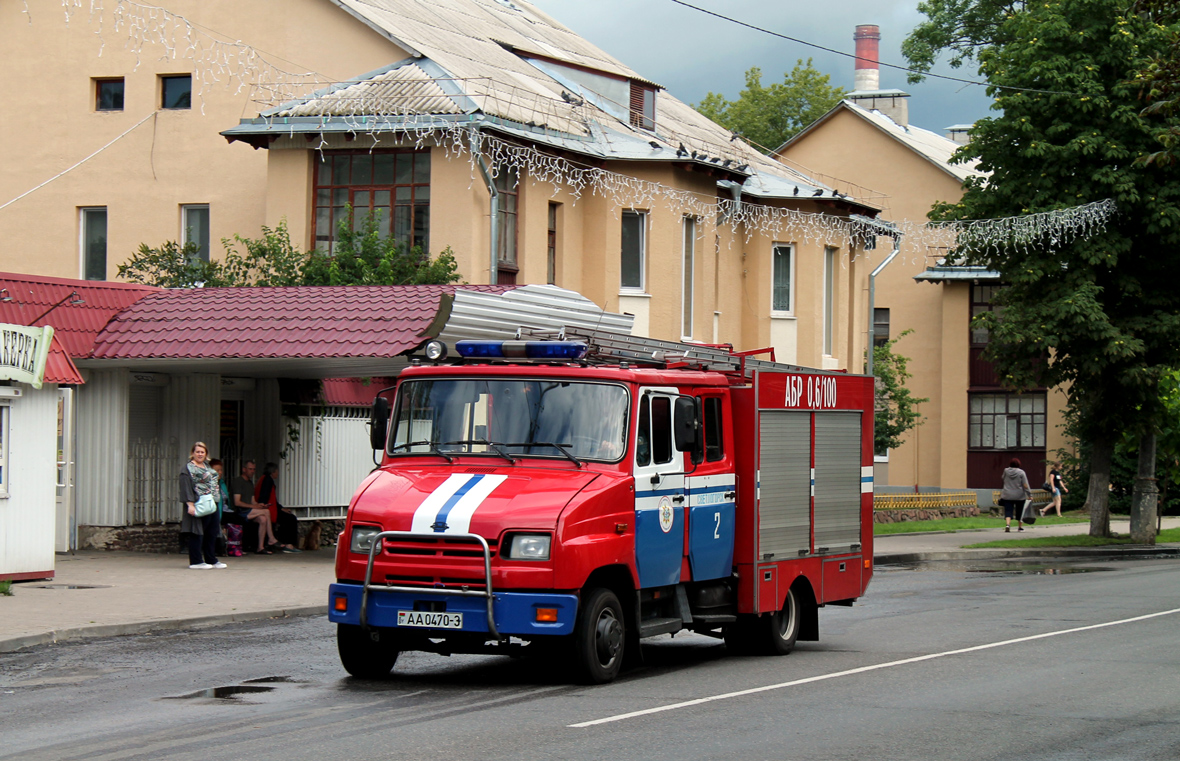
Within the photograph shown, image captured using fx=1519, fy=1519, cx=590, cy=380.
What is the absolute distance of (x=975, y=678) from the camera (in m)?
11.8

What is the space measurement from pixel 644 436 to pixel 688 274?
23.2m

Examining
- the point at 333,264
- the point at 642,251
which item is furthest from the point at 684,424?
the point at 642,251

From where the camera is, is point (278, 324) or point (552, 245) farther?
point (552, 245)

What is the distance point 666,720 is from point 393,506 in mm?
2584

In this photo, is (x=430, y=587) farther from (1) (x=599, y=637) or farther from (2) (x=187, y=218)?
(2) (x=187, y=218)

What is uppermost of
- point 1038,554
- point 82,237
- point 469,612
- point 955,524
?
point 82,237

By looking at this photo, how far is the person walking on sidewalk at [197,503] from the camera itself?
19.9 meters

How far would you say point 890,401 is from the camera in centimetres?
4944

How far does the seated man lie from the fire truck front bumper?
13.1 metres

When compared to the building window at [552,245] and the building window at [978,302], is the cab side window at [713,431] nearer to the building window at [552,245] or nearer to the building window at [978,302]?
the building window at [552,245]

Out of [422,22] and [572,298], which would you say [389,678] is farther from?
[422,22]

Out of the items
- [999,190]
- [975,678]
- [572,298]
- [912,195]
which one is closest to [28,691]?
[975,678]

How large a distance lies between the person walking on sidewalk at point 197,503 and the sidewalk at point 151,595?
1.01 feet

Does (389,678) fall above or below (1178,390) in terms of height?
below
